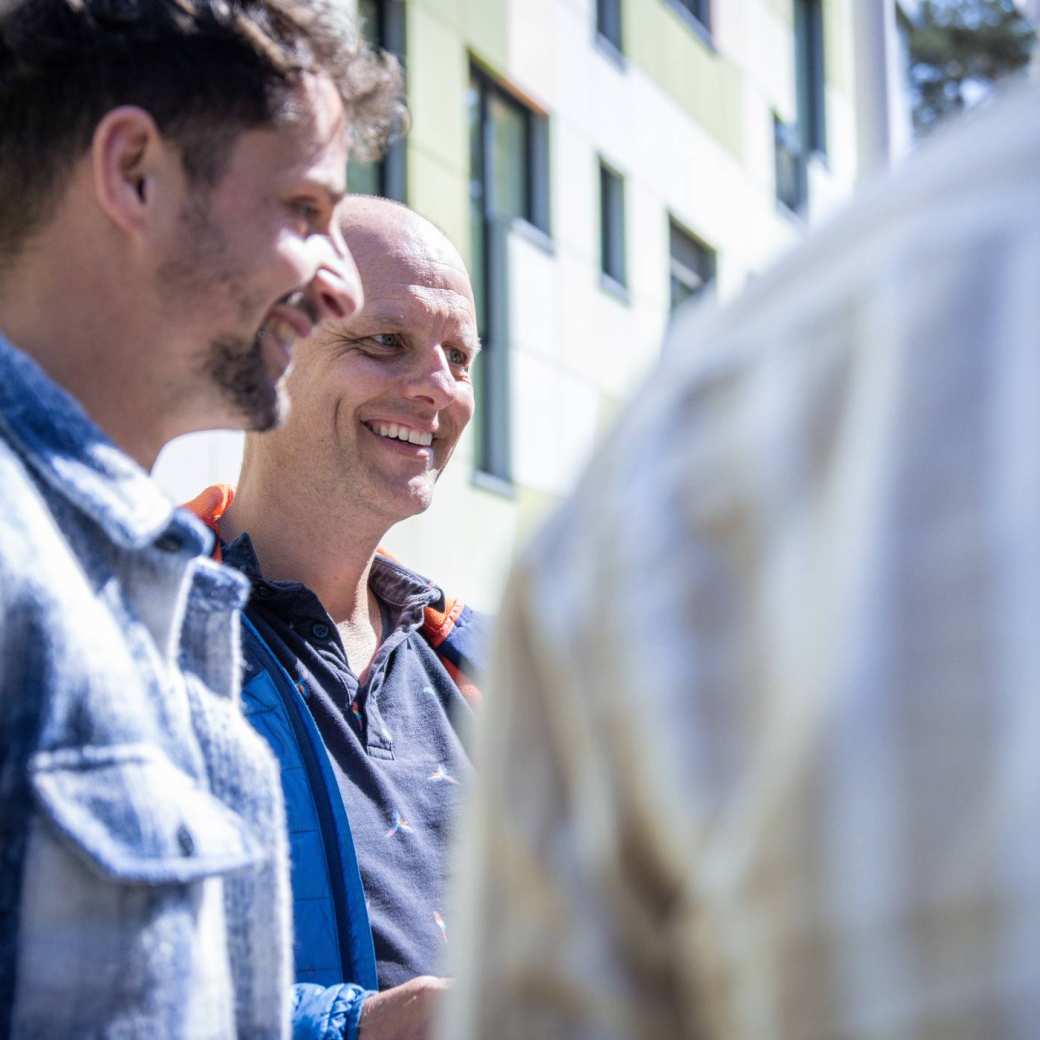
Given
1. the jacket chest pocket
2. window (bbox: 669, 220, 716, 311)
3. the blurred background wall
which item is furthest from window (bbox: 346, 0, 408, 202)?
the jacket chest pocket

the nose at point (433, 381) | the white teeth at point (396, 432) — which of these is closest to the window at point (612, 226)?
the nose at point (433, 381)

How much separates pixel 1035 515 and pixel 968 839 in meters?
0.10

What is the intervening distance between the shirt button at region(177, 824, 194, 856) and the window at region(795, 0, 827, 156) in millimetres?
20081

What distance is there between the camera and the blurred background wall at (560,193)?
12.2 m

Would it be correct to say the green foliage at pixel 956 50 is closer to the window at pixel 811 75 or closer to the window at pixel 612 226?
the window at pixel 811 75

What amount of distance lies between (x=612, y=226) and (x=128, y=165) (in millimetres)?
14188

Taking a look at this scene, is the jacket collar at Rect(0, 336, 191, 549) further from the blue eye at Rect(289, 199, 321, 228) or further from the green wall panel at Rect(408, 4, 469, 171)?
the green wall panel at Rect(408, 4, 469, 171)

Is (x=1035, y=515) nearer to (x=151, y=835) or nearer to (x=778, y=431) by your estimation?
(x=778, y=431)

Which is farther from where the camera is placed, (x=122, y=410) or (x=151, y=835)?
(x=122, y=410)

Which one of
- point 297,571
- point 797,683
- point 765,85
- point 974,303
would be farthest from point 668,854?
point 765,85

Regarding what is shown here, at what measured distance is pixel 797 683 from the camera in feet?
1.78

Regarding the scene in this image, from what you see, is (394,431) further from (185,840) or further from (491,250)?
(491,250)

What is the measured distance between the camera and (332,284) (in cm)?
197

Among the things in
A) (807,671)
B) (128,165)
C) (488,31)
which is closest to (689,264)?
(488,31)
